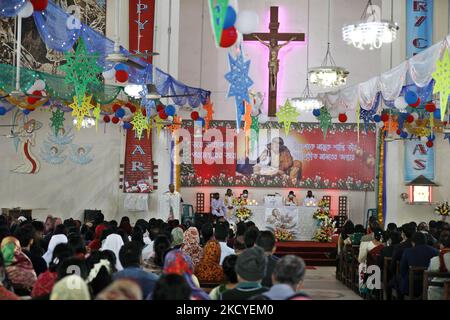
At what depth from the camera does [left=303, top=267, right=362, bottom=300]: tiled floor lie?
1223 cm

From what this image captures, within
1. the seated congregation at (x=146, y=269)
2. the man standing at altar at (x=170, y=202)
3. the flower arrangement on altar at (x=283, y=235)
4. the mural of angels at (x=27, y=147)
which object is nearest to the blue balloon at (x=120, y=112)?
the man standing at altar at (x=170, y=202)

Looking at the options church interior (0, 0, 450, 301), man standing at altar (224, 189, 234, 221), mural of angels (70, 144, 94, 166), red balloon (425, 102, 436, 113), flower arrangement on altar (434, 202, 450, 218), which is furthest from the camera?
man standing at altar (224, 189, 234, 221)

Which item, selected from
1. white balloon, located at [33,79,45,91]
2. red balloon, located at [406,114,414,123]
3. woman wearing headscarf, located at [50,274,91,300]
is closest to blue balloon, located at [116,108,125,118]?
white balloon, located at [33,79,45,91]

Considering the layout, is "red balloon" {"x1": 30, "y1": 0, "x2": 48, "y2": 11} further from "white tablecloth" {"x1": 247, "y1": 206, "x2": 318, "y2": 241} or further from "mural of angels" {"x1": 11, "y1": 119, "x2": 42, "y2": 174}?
"white tablecloth" {"x1": 247, "y1": 206, "x2": 318, "y2": 241}

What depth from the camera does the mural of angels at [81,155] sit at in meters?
18.3

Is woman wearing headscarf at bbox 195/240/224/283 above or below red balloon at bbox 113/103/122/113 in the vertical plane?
below

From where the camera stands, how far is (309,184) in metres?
21.0

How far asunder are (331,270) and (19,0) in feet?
34.3

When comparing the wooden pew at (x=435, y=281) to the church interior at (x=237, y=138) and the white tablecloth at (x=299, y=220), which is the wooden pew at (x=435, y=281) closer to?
the church interior at (x=237, y=138)

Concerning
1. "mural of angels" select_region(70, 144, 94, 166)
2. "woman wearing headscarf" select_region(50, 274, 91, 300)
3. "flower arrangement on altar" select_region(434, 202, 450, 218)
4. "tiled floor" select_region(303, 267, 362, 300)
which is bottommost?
"tiled floor" select_region(303, 267, 362, 300)

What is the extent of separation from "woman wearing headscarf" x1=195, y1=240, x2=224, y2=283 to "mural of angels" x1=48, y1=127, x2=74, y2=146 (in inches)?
410

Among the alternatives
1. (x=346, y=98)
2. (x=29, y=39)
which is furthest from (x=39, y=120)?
(x=346, y=98)
